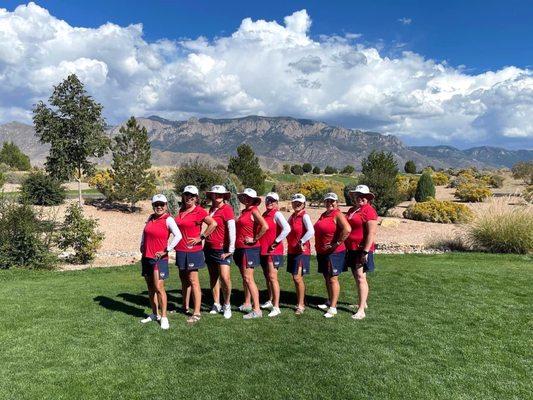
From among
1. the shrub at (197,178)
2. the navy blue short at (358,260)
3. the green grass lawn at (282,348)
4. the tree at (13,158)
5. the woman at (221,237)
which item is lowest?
the green grass lawn at (282,348)

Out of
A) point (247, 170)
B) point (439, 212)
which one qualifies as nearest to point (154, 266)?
point (439, 212)

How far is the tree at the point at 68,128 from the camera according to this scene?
60.3ft

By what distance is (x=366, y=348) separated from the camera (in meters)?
5.49

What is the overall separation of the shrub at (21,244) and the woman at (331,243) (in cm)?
886

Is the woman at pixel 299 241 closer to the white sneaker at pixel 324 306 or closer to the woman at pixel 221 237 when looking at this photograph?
the white sneaker at pixel 324 306

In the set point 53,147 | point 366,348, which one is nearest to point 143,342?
point 366,348

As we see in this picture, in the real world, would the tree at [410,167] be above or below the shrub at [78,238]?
above

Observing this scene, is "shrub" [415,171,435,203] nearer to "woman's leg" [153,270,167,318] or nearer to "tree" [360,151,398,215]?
"tree" [360,151,398,215]

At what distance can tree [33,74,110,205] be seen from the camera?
60.3 feet

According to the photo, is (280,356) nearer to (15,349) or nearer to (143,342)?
(143,342)

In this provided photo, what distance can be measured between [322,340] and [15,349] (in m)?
3.93

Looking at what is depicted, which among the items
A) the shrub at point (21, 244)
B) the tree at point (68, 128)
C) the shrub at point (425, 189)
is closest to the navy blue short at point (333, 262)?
the shrub at point (21, 244)

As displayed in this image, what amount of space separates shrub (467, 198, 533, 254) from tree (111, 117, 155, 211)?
17519mm

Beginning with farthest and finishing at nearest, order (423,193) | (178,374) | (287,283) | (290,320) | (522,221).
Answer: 1. (423,193)
2. (522,221)
3. (287,283)
4. (290,320)
5. (178,374)
